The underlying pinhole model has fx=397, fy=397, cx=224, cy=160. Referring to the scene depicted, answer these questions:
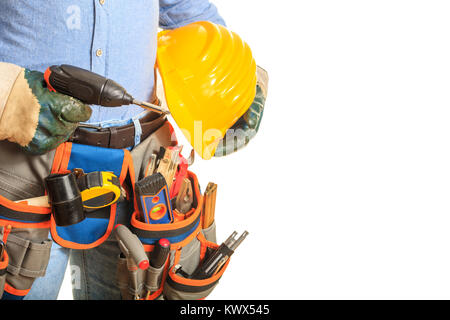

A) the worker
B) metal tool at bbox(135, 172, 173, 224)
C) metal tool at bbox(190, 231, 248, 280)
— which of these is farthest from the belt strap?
metal tool at bbox(190, 231, 248, 280)

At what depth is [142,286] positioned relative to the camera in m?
1.23

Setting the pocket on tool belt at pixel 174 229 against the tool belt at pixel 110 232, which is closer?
the tool belt at pixel 110 232

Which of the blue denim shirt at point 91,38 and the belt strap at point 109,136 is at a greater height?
the blue denim shirt at point 91,38

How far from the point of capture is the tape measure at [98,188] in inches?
39.2

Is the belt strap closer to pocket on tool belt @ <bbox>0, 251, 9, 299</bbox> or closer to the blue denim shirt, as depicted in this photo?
the blue denim shirt

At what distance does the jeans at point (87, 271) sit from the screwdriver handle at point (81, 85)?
0.43 m

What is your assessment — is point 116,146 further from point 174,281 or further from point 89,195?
point 174,281

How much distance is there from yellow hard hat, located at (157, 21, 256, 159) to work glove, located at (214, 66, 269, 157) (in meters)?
→ 0.06

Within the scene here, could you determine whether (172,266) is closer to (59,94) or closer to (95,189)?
(95,189)

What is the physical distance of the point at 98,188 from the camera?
1.00 m

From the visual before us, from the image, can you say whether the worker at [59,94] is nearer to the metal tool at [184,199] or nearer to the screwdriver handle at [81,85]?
the screwdriver handle at [81,85]

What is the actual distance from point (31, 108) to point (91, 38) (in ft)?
0.76

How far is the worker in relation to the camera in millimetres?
837

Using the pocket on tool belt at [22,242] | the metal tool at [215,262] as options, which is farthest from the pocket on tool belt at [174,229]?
the pocket on tool belt at [22,242]
